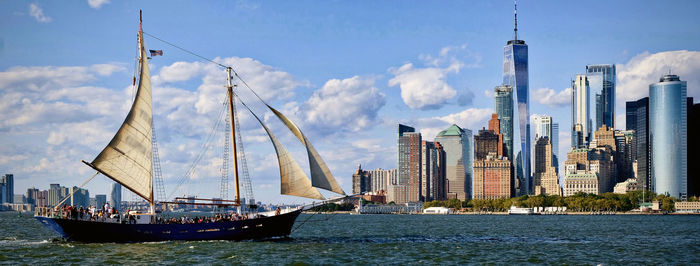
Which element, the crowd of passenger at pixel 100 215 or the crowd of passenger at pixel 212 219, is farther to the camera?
the crowd of passenger at pixel 212 219

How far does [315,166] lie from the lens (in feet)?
220

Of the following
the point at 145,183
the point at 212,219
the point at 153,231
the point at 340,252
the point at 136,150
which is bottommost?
the point at 340,252

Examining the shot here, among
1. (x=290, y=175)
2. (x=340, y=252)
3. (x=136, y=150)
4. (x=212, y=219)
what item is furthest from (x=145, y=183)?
(x=340, y=252)

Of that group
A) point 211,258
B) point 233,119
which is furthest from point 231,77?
point 211,258

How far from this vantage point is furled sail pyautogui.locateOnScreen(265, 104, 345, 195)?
67000 mm

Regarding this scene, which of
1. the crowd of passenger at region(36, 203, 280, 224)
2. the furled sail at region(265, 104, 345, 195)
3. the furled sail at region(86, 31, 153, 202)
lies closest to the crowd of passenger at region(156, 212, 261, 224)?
the crowd of passenger at region(36, 203, 280, 224)

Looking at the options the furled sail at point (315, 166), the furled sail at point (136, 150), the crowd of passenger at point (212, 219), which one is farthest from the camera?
the crowd of passenger at point (212, 219)

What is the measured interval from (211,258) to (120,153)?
13721mm

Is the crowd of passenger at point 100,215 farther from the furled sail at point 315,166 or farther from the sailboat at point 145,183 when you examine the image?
the furled sail at point 315,166

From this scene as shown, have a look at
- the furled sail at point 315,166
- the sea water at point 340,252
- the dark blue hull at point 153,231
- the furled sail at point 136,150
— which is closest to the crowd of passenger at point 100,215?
the dark blue hull at point 153,231

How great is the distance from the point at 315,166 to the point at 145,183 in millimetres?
14674

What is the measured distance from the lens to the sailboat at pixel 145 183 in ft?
218

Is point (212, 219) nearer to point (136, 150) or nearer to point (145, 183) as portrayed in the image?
point (145, 183)

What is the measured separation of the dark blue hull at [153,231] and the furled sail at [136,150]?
3220mm
